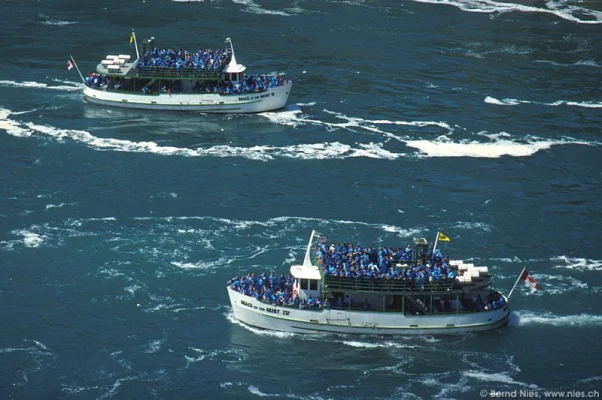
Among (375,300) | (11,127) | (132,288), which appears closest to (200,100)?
(11,127)

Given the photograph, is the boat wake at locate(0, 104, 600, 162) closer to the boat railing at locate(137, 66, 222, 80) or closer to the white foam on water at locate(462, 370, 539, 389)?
the boat railing at locate(137, 66, 222, 80)

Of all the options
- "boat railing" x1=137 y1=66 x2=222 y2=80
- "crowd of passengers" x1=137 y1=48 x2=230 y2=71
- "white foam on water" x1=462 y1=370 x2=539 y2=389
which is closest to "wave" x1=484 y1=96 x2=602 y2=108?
"crowd of passengers" x1=137 y1=48 x2=230 y2=71

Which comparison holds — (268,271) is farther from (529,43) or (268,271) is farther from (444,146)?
(529,43)

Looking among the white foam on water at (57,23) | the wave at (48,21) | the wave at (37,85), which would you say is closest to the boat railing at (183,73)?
the wave at (37,85)

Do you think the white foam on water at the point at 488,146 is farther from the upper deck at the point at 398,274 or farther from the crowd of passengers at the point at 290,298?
the crowd of passengers at the point at 290,298

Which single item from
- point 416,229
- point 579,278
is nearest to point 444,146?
point 416,229
